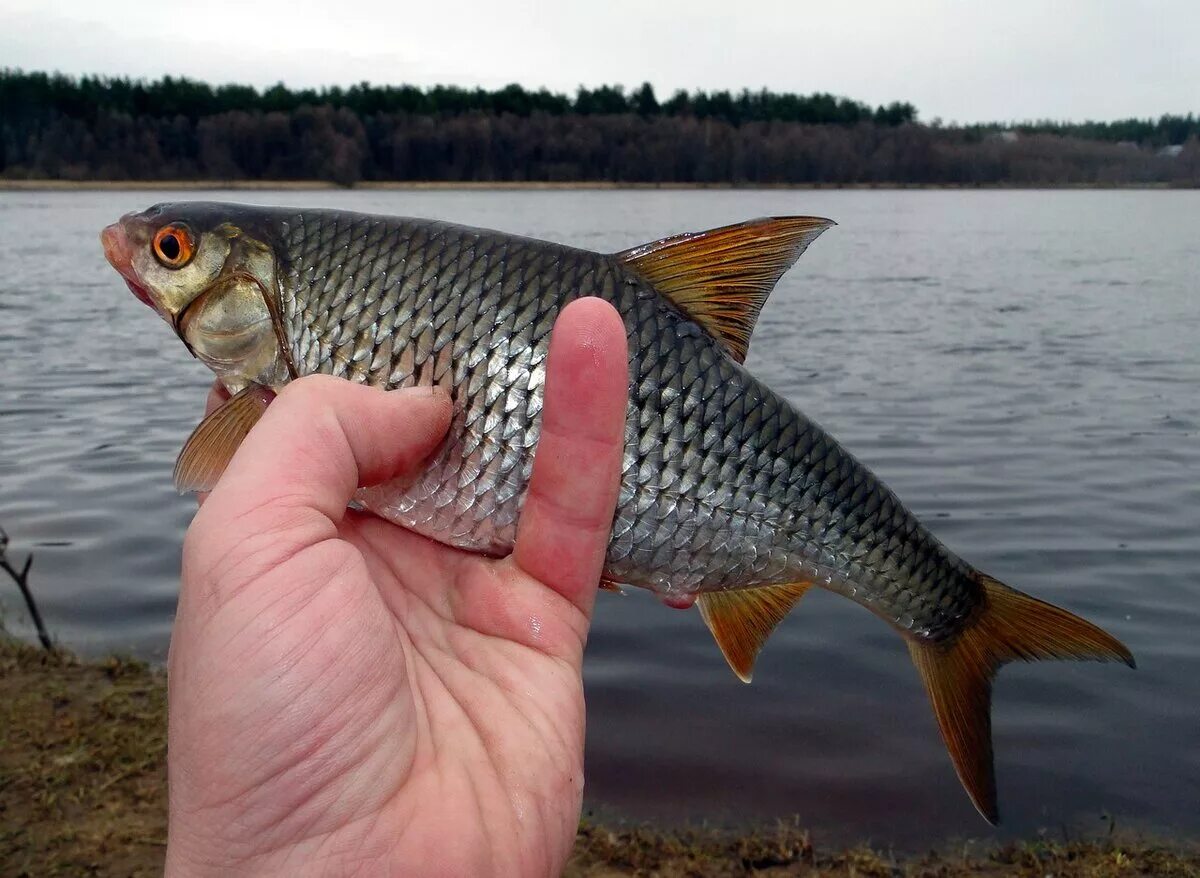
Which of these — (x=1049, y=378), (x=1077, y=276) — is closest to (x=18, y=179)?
(x=1077, y=276)

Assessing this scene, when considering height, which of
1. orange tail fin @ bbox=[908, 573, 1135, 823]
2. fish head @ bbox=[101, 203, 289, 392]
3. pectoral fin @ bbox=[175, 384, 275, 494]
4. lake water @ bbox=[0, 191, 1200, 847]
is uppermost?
fish head @ bbox=[101, 203, 289, 392]

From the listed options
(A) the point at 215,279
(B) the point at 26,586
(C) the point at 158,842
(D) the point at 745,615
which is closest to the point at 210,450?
(A) the point at 215,279

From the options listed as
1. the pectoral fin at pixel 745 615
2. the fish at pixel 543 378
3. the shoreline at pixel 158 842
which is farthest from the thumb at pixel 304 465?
the shoreline at pixel 158 842

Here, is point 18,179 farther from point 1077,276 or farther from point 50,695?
point 50,695

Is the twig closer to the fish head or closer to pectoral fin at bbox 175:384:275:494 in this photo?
the fish head

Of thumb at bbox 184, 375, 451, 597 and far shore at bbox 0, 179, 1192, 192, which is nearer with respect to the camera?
thumb at bbox 184, 375, 451, 597

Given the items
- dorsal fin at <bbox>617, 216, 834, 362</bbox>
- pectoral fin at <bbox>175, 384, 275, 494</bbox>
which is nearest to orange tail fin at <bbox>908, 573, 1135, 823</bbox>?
dorsal fin at <bbox>617, 216, 834, 362</bbox>

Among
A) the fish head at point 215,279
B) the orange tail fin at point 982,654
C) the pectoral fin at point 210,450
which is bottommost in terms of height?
the orange tail fin at point 982,654

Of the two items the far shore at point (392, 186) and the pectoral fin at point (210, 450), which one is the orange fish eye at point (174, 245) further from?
the far shore at point (392, 186)
